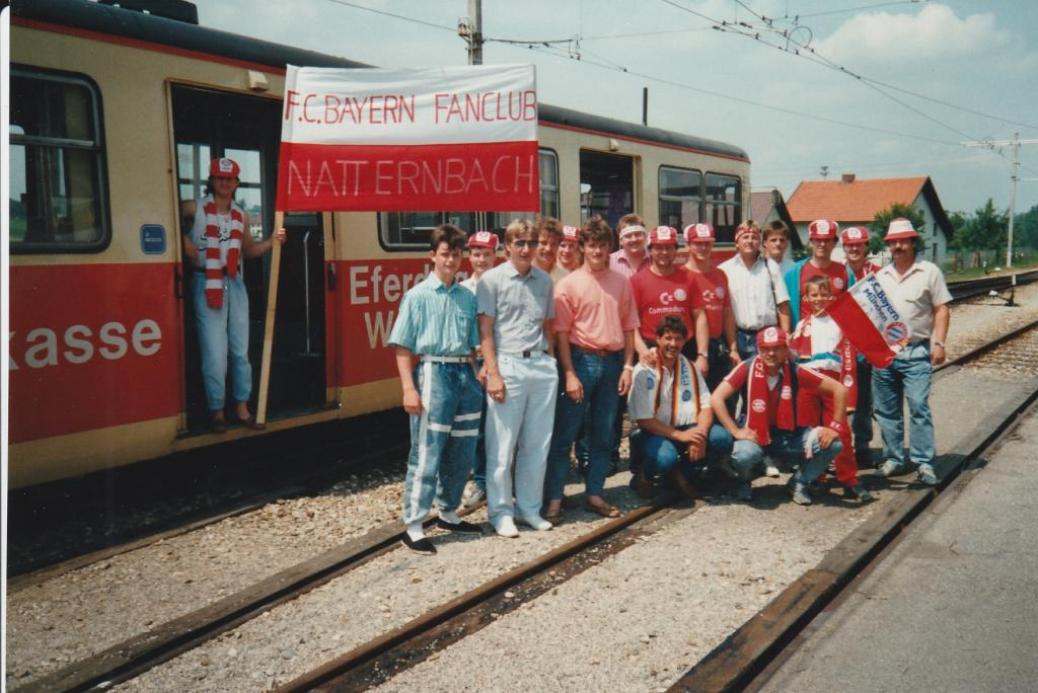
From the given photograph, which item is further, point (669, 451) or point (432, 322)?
point (669, 451)

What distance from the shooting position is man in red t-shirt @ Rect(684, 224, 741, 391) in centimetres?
626

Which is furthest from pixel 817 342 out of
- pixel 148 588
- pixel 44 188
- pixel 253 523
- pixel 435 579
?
pixel 44 188

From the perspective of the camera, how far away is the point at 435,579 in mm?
4676

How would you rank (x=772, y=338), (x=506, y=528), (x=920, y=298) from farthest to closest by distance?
(x=920, y=298), (x=772, y=338), (x=506, y=528)

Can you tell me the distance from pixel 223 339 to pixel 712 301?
137 inches

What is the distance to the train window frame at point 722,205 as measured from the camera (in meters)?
11.9

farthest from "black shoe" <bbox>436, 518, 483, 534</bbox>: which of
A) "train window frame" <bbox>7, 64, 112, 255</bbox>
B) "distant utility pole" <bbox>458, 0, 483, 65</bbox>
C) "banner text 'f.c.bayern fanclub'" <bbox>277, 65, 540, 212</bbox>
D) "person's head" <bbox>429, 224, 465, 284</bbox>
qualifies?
"distant utility pole" <bbox>458, 0, 483, 65</bbox>

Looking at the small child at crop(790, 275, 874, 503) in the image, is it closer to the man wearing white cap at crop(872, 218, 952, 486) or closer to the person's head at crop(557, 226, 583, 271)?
the man wearing white cap at crop(872, 218, 952, 486)

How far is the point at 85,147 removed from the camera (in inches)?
203

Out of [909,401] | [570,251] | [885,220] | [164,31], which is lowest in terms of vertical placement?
[909,401]

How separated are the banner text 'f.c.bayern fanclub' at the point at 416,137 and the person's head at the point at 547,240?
41 centimetres

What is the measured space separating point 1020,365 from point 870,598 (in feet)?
30.6

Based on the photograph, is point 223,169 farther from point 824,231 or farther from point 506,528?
point 824,231

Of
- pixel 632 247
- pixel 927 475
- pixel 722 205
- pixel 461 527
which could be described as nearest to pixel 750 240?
pixel 632 247
